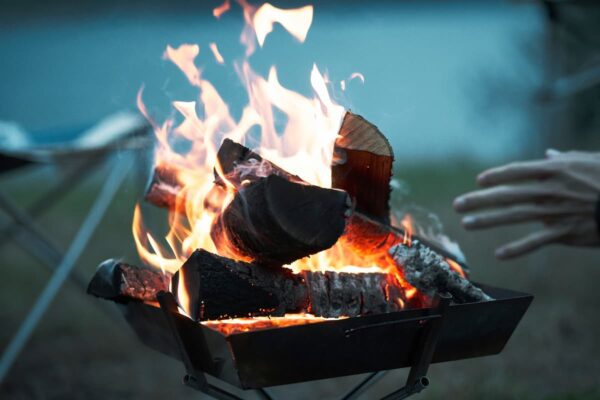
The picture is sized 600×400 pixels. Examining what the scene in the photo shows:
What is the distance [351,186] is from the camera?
164 centimetres

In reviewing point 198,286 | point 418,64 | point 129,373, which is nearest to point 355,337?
point 198,286

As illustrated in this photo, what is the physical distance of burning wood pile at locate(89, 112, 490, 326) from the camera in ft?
4.44

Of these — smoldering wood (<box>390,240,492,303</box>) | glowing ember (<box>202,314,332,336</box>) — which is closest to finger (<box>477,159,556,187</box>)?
smoldering wood (<box>390,240,492,303</box>)

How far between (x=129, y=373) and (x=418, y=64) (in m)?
8.42

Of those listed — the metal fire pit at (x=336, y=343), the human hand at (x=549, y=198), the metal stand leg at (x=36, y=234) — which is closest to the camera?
the metal fire pit at (x=336, y=343)

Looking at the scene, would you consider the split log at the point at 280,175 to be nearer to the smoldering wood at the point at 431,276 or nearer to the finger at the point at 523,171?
the smoldering wood at the point at 431,276

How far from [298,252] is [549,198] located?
2.61 ft

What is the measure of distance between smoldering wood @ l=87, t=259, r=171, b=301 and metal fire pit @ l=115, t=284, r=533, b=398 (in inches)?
1.7

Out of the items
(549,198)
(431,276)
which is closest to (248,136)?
(431,276)

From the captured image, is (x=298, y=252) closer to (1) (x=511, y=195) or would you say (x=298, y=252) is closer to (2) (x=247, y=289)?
(2) (x=247, y=289)

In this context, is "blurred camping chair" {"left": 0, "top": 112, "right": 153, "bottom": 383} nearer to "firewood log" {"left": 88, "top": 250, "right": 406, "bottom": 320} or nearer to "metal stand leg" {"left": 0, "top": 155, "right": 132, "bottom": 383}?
"metal stand leg" {"left": 0, "top": 155, "right": 132, "bottom": 383}

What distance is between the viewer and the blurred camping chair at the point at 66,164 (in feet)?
9.05

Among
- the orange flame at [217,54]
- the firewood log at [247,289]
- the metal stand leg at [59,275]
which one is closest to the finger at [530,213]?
the firewood log at [247,289]

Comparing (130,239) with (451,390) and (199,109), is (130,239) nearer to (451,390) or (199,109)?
(451,390)
